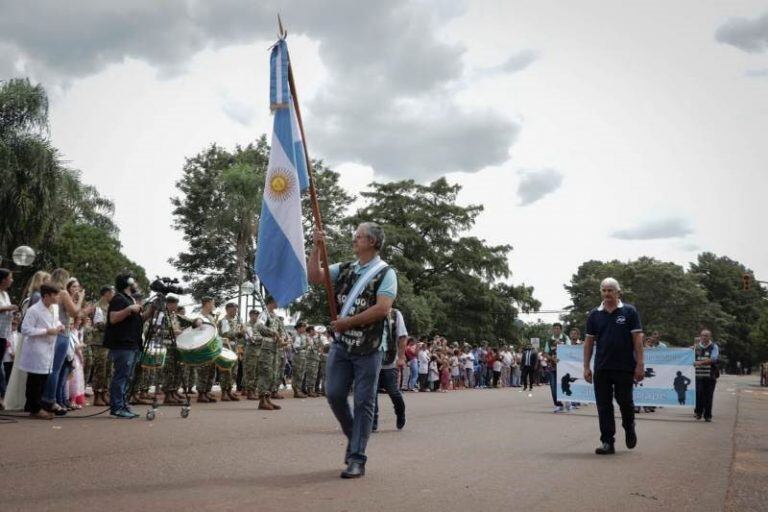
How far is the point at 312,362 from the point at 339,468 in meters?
14.1

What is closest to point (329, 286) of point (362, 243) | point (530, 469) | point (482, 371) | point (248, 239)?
point (362, 243)

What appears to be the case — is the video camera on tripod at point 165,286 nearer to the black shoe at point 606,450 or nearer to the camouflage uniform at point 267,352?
the camouflage uniform at point 267,352

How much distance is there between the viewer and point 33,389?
10.6 meters

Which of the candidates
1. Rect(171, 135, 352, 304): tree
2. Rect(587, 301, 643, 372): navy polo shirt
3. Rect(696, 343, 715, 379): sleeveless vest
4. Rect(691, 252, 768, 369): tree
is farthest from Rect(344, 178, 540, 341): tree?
Rect(691, 252, 768, 369): tree

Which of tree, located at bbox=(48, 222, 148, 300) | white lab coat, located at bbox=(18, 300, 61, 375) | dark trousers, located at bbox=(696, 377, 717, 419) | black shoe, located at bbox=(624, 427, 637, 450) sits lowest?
black shoe, located at bbox=(624, 427, 637, 450)

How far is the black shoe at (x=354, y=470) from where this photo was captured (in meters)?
6.07

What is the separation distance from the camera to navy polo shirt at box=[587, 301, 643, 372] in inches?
343

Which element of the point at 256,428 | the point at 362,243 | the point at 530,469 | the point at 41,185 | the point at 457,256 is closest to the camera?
the point at 362,243

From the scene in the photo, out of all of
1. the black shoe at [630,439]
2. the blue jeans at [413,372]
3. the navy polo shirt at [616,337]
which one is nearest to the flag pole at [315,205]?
the navy polo shirt at [616,337]

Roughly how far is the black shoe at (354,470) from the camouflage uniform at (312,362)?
14.2 metres

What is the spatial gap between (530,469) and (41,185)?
32.4 meters

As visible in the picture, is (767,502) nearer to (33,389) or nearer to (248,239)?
(33,389)

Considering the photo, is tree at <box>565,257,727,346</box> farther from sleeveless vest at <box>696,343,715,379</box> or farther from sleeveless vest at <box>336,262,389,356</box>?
sleeveless vest at <box>336,262,389,356</box>

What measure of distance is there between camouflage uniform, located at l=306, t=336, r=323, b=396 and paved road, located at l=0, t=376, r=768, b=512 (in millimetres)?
8753
